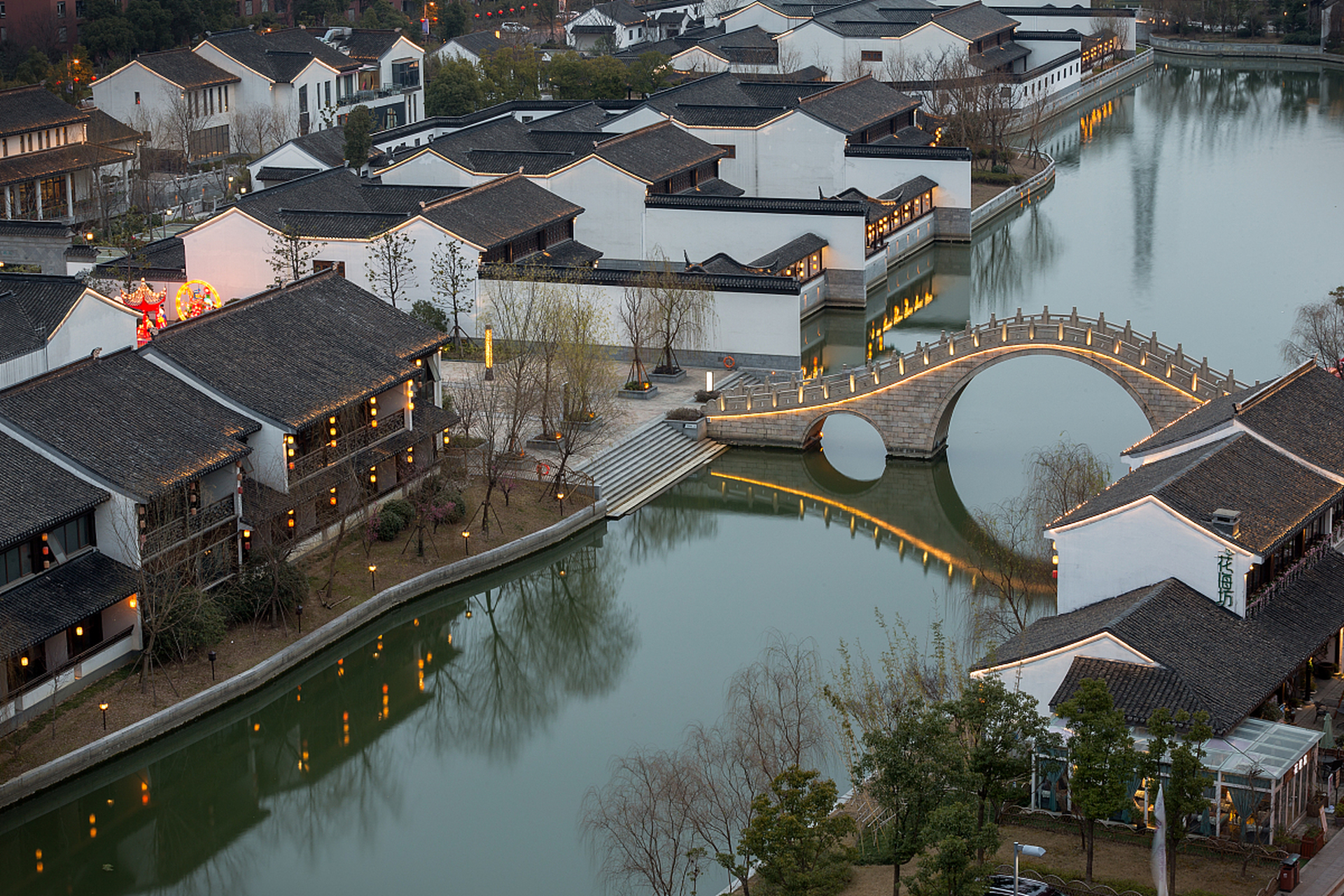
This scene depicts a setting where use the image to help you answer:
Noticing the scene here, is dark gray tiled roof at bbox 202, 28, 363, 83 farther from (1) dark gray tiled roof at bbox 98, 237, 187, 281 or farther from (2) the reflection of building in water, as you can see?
(2) the reflection of building in water

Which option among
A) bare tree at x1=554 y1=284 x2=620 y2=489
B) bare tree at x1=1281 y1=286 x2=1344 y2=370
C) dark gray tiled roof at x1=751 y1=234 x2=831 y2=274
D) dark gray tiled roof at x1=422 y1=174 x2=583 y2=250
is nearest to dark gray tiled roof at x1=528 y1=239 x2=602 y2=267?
dark gray tiled roof at x1=422 y1=174 x2=583 y2=250

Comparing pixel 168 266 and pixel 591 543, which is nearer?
pixel 591 543

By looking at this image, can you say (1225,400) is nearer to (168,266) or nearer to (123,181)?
(168,266)

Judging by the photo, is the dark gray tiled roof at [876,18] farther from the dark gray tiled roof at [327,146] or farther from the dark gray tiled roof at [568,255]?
the dark gray tiled roof at [568,255]

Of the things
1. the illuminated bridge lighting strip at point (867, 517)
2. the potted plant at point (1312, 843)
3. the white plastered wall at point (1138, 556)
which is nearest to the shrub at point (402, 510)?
the illuminated bridge lighting strip at point (867, 517)

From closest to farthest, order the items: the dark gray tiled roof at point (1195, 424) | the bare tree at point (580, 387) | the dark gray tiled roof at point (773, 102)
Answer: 1. the dark gray tiled roof at point (1195, 424)
2. the bare tree at point (580, 387)
3. the dark gray tiled roof at point (773, 102)

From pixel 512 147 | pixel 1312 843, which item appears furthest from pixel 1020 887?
pixel 512 147

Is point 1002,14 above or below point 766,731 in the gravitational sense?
above

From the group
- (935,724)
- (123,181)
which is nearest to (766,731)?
(935,724)
